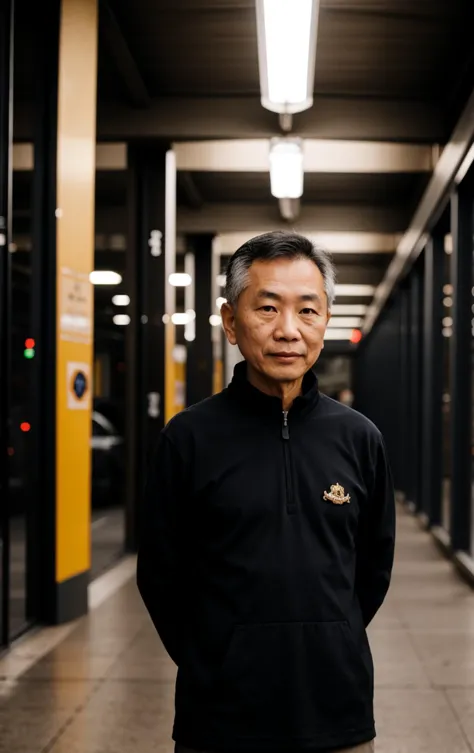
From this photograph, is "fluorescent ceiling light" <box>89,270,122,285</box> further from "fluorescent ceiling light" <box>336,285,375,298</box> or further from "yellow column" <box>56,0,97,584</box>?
"yellow column" <box>56,0,97,584</box>

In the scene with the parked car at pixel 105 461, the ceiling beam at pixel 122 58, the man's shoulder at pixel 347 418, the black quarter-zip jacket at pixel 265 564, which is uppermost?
the ceiling beam at pixel 122 58

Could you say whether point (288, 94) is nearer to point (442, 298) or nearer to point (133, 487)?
point (133, 487)

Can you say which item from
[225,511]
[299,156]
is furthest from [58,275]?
[225,511]

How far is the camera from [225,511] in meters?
1.81

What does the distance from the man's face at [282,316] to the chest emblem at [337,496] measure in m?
0.21

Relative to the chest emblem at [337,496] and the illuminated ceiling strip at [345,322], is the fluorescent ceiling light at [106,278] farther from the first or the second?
the chest emblem at [337,496]

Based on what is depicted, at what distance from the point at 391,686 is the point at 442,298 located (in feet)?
21.5

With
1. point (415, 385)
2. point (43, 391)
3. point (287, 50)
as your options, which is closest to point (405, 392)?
point (415, 385)

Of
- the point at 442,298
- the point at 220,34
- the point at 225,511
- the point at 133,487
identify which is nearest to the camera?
the point at 225,511

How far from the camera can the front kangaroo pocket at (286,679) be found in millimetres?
1761

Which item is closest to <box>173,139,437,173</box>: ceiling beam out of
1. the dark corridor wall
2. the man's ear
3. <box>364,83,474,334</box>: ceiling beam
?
<box>364,83,474,334</box>: ceiling beam

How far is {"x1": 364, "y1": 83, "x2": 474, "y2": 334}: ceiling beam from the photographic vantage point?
725cm

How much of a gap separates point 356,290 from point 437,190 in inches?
403

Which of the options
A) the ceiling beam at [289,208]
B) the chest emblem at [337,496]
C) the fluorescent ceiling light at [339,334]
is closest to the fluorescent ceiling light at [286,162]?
the ceiling beam at [289,208]
